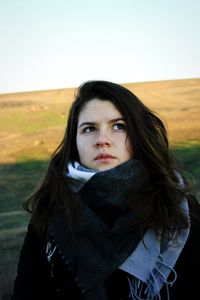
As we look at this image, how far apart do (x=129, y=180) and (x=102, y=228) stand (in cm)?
25

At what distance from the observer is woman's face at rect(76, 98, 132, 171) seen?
6.68 ft

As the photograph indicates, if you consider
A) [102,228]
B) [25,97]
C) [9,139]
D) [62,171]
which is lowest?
[9,139]

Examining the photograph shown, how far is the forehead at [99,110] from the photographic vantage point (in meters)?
2.10

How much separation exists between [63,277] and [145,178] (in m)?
0.59

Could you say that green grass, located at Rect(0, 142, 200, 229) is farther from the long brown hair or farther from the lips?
the lips

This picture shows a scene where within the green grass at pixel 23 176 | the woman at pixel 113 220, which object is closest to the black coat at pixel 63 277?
the woman at pixel 113 220

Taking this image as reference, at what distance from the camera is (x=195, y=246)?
1.99 metres

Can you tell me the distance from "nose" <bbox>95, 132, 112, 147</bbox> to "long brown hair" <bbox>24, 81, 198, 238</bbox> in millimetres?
136

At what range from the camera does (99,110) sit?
2.12 metres

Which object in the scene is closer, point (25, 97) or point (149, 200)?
point (149, 200)

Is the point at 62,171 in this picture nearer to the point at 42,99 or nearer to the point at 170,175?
the point at 170,175

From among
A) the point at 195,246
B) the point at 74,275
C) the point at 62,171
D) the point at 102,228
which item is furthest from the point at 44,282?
the point at 195,246

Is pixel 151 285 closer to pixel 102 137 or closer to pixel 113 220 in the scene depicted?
pixel 113 220

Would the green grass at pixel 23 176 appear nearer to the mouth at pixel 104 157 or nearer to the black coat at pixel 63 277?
the black coat at pixel 63 277
